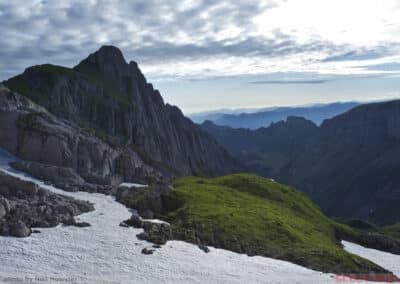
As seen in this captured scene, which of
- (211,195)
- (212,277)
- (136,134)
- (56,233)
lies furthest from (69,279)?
(136,134)

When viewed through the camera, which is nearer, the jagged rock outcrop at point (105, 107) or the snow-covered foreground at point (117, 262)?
the snow-covered foreground at point (117, 262)

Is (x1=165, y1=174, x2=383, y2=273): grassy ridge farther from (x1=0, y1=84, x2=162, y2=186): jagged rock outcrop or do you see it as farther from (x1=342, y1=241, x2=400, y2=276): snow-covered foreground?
(x1=0, y1=84, x2=162, y2=186): jagged rock outcrop

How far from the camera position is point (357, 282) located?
44031mm

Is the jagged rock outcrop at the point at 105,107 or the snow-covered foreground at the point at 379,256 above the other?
the jagged rock outcrop at the point at 105,107

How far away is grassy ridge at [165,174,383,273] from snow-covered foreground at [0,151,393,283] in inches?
102

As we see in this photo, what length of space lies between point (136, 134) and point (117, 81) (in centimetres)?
2983

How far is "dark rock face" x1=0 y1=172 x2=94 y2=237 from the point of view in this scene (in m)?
38.2

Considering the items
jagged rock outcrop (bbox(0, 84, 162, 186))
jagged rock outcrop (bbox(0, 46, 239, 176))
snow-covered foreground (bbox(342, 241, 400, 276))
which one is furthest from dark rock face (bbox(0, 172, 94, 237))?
snow-covered foreground (bbox(342, 241, 400, 276))

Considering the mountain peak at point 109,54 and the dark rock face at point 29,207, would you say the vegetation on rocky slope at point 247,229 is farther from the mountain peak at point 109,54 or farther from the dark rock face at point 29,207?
the mountain peak at point 109,54

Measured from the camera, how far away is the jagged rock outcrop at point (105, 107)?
228ft

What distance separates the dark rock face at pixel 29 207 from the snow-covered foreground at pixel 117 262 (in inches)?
43.5

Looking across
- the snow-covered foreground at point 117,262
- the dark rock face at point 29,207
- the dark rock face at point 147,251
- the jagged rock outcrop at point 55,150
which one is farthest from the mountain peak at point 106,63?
the dark rock face at point 147,251

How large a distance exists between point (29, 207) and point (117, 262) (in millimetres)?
12358

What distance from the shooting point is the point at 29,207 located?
4306 centimetres
